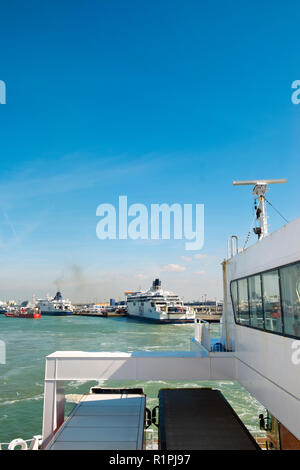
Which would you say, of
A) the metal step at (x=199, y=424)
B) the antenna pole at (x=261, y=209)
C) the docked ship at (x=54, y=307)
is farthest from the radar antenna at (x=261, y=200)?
the docked ship at (x=54, y=307)

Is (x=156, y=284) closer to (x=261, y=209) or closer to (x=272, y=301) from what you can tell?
(x=261, y=209)

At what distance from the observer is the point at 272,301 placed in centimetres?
629

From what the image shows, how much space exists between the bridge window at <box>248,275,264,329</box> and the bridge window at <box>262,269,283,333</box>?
32 cm

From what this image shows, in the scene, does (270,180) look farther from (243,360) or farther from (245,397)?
(245,397)

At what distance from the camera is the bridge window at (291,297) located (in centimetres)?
521

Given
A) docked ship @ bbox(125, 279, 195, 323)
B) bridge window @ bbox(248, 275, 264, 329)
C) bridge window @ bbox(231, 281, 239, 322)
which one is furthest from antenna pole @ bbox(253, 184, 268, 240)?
docked ship @ bbox(125, 279, 195, 323)

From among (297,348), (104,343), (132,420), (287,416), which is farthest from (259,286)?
(104,343)

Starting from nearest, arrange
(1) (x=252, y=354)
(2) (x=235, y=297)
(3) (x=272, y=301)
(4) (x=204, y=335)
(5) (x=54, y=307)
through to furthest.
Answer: (3) (x=272, y=301) → (1) (x=252, y=354) → (2) (x=235, y=297) → (4) (x=204, y=335) → (5) (x=54, y=307)

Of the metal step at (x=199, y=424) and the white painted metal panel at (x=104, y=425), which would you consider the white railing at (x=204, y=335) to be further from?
the white painted metal panel at (x=104, y=425)

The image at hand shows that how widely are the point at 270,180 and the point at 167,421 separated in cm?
703

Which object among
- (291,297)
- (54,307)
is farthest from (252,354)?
(54,307)

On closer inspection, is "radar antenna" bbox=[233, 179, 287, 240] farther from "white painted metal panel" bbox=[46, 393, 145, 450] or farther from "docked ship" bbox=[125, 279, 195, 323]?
"docked ship" bbox=[125, 279, 195, 323]

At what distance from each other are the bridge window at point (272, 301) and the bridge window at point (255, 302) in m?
0.32

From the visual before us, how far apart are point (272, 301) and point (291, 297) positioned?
0.89 m
